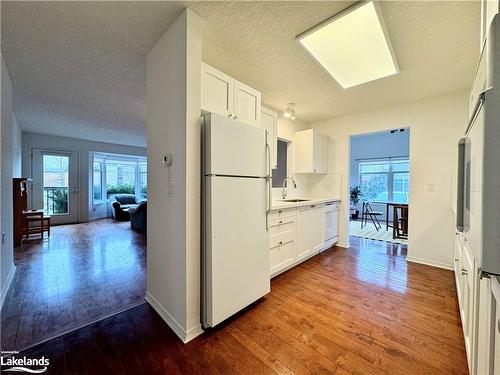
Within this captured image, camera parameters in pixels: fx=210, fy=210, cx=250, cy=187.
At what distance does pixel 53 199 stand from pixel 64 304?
5.56 meters

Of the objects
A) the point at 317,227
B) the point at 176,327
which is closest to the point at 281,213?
the point at 317,227

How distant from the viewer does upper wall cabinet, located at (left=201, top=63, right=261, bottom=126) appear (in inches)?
76.7

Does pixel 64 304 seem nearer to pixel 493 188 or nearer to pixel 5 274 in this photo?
pixel 5 274

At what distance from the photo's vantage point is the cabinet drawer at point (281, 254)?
252 centimetres

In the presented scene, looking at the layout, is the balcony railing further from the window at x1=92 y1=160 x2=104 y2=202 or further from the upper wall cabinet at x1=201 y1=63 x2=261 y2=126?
the upper wall cabinet at x1=201 y1=63 x2=261 y2=126

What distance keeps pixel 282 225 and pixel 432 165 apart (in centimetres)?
255

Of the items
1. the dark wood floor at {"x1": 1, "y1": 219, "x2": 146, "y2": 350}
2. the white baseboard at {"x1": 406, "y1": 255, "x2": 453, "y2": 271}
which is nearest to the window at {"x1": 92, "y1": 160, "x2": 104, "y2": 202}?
the dark wood floor at {"x1": 1, "y1": 219, "x2": 146, "y2": 350}

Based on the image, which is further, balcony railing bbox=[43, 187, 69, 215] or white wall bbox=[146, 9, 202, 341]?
balcony railing bbox=[43, 187, 69, 215]

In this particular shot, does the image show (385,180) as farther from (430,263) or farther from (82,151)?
(82,151)

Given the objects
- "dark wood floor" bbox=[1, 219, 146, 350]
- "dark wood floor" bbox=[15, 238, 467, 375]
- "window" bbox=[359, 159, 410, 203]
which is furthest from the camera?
"window" bbox=[359, 159, 410, 203]

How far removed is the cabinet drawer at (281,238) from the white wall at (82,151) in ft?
22.2

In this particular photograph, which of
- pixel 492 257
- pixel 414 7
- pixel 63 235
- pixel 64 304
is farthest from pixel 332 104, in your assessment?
pixel 63 235

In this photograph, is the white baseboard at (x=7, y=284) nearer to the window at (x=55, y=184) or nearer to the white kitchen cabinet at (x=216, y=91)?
the white kitchen cabinet at (x=216, y=91)

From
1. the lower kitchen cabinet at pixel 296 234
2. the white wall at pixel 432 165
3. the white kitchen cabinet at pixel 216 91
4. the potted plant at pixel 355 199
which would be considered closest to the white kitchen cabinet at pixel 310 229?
the lower kitchen cabinet at pixel 296 234
